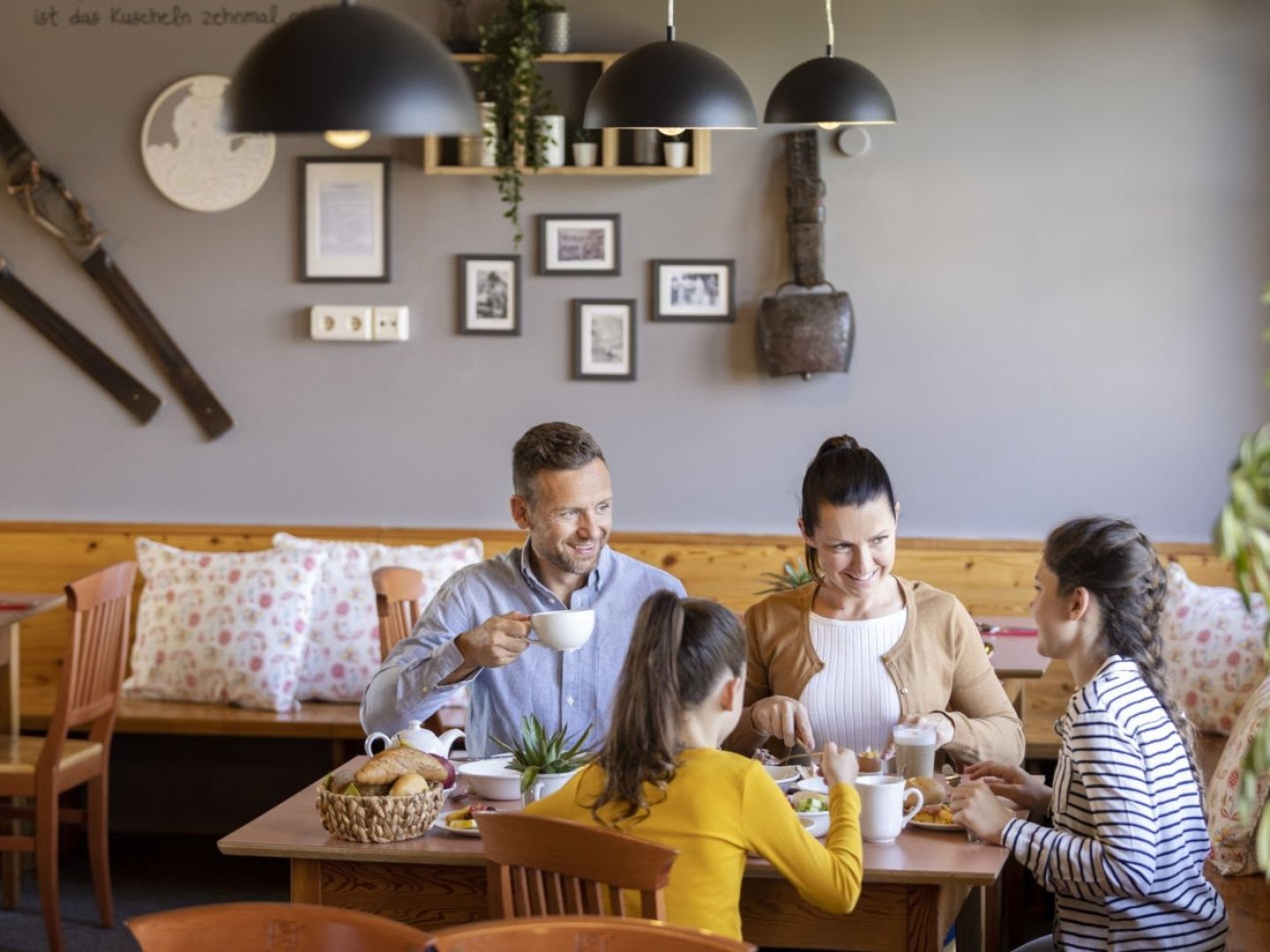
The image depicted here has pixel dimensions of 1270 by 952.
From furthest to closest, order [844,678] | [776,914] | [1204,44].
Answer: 1. [1204,44]
2. [844,678]
3. [776,914]

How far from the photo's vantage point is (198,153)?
16.8 feet

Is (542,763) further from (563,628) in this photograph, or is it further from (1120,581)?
(1120,581)

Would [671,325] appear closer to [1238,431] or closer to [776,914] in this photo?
[1238,431]

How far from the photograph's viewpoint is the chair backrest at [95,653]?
4.04m

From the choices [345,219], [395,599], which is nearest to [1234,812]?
[395,599]

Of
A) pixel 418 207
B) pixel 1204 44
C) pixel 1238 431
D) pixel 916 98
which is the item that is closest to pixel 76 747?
pixel 418 207

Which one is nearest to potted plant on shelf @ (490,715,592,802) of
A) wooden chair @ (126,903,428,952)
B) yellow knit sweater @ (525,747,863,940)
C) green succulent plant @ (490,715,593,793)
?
green succulent plant @ (490,715,593,793)

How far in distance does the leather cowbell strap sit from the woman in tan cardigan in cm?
284

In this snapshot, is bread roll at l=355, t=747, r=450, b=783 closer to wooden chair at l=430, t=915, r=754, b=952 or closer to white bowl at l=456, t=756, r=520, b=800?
white bowl at l=456, t=756, r=520, b=800

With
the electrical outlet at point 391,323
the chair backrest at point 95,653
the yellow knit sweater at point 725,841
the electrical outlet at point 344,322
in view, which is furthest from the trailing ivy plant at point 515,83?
the yellow knit sweater at point 725,841

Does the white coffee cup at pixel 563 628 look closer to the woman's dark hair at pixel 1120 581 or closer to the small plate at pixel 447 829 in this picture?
the small plate at pixel 447 829

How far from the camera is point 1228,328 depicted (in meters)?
4.87

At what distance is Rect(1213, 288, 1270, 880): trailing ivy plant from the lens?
1.12 m

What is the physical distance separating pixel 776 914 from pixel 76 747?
2.55m
